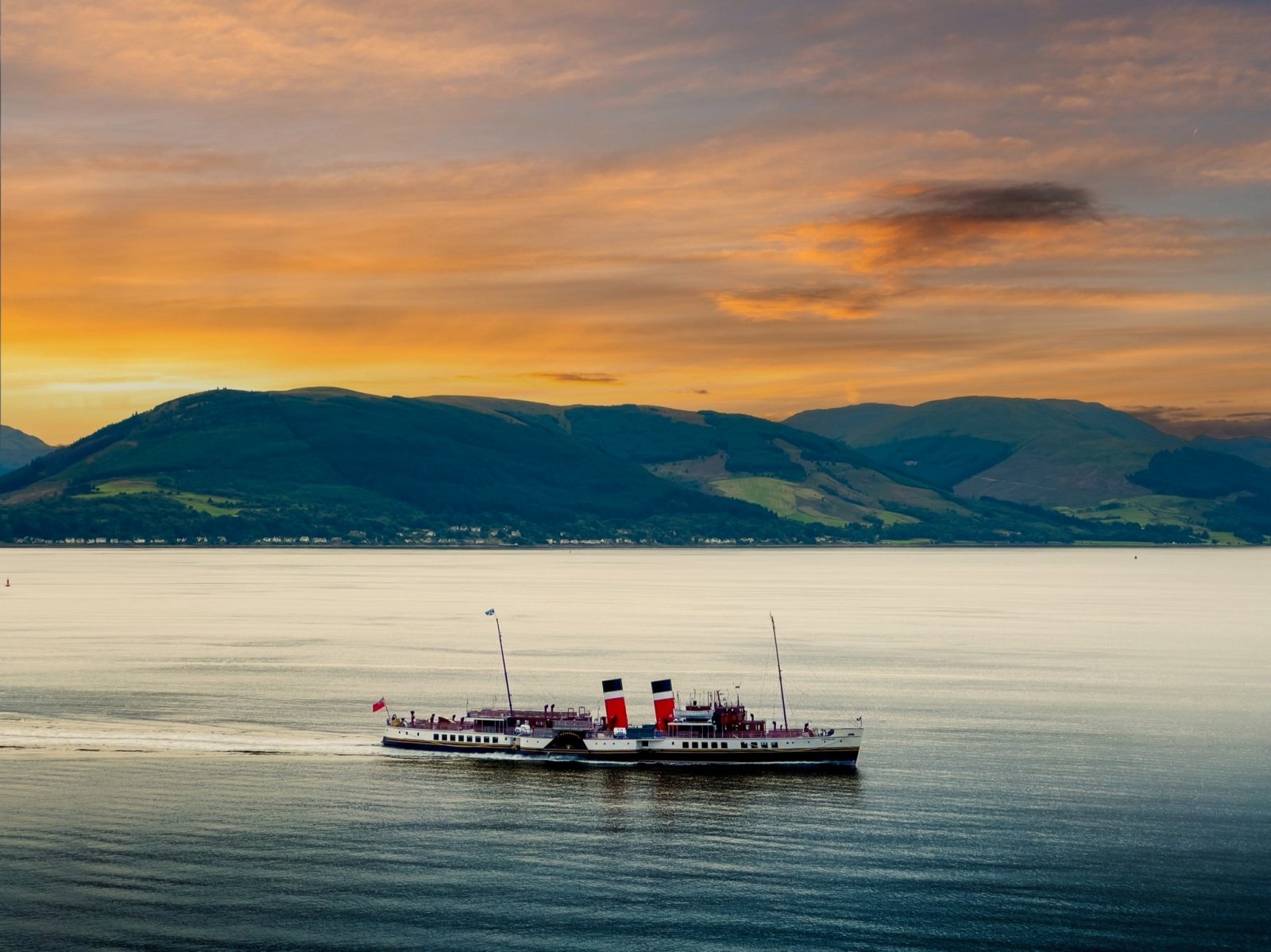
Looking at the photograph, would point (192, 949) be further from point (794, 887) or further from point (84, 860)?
point (794, 887)

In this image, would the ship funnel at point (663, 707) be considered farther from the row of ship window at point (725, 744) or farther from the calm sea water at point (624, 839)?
the calm sea water at point (624, 839)

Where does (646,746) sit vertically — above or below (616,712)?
below

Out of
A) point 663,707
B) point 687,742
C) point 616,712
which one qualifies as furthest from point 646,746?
point 616,712

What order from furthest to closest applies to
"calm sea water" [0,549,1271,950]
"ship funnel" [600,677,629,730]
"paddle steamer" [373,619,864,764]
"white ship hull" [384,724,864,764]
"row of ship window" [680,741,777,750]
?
"ship funnel" [600,677,629,730] < "row of ship window" [680,741,777,750] < "paddle steamer" [373,619,864,764] < "white ship hull" [384,724,864,764] < "calm sea water" [0,549,1271,950]

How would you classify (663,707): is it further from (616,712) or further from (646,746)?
(616,712)

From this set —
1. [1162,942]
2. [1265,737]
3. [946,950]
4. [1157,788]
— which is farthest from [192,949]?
[1265,737]

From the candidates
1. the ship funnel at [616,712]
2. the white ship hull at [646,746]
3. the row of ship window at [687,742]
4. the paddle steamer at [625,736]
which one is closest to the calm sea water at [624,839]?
the white ship hull at [646,746]

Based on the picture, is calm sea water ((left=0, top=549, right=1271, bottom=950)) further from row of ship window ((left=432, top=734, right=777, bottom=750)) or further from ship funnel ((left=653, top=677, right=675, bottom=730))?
ship funnel ((left=653, top=677, right=675, bottom=730))

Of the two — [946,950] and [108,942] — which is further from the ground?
[108,942]

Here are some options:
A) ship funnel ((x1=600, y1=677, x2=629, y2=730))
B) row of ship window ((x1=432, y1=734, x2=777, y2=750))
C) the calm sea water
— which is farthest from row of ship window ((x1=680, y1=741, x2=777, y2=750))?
ship funnel ((x1=600, y1=677, x2=629, y2=730))

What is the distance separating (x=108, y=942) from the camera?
73.6 meters

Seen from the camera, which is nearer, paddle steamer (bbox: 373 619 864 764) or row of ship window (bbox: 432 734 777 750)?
paddle steamer (bbox: 373 619 864 764)

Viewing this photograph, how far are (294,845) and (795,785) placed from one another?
43491mm

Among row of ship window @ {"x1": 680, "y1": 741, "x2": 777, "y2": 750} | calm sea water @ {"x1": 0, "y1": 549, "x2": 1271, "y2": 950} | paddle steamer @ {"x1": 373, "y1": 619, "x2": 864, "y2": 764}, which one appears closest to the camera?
calm sea water @ {"x1": 0, "y1": 549, "x2": 1271, "y2": 950}
